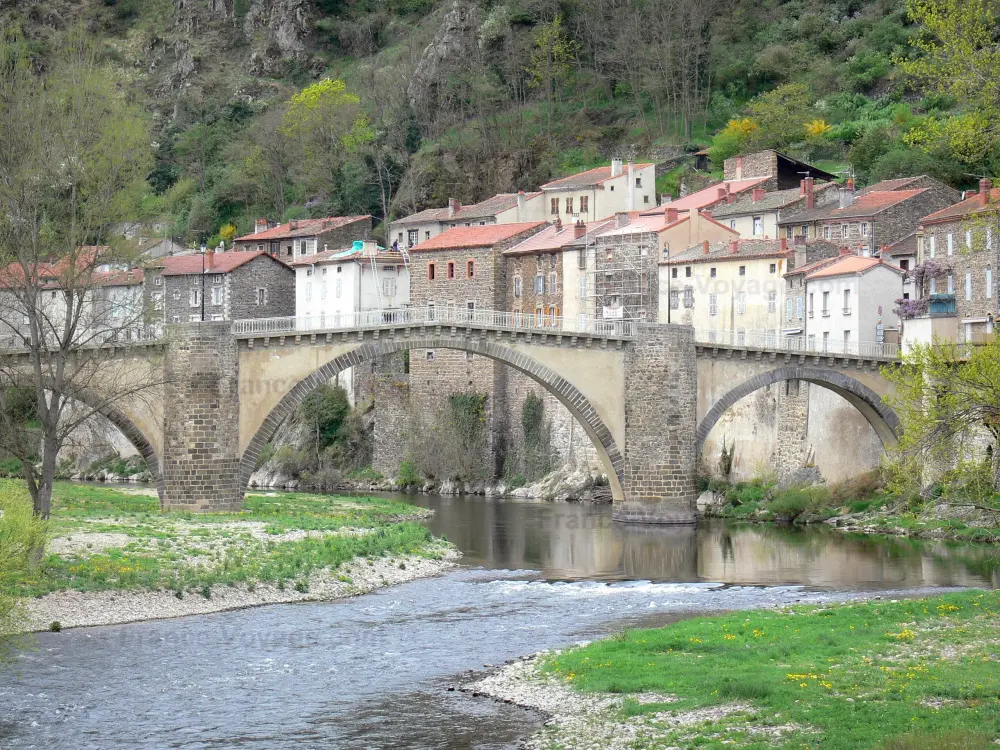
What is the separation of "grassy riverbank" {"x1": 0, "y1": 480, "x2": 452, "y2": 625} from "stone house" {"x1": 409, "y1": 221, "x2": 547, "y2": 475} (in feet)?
86.6

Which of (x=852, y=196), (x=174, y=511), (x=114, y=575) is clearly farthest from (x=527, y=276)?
(x=114, y=575)

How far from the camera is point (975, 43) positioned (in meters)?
28.1

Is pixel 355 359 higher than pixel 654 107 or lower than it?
lower

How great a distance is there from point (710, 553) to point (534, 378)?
13.0m

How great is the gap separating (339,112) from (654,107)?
2306cm

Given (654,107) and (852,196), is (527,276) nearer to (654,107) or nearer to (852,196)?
(852,196)

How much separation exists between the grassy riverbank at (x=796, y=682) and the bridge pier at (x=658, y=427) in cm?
2848

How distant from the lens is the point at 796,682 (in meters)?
24.8

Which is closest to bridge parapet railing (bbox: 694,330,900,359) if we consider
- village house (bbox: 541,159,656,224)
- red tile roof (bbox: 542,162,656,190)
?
village house (bbox: 541,159,656,224)

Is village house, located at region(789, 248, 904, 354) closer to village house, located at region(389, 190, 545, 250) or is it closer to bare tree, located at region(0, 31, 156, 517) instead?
village house, located at region(389, 190, 545, 250)

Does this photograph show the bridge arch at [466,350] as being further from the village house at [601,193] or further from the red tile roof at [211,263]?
the red tile roof at [211,263]

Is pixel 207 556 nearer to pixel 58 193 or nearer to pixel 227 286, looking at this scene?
pixel 58 193

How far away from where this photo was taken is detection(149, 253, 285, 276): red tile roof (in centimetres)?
9100

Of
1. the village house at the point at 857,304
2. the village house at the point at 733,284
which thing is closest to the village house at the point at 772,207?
the village house at the point at 733,284
